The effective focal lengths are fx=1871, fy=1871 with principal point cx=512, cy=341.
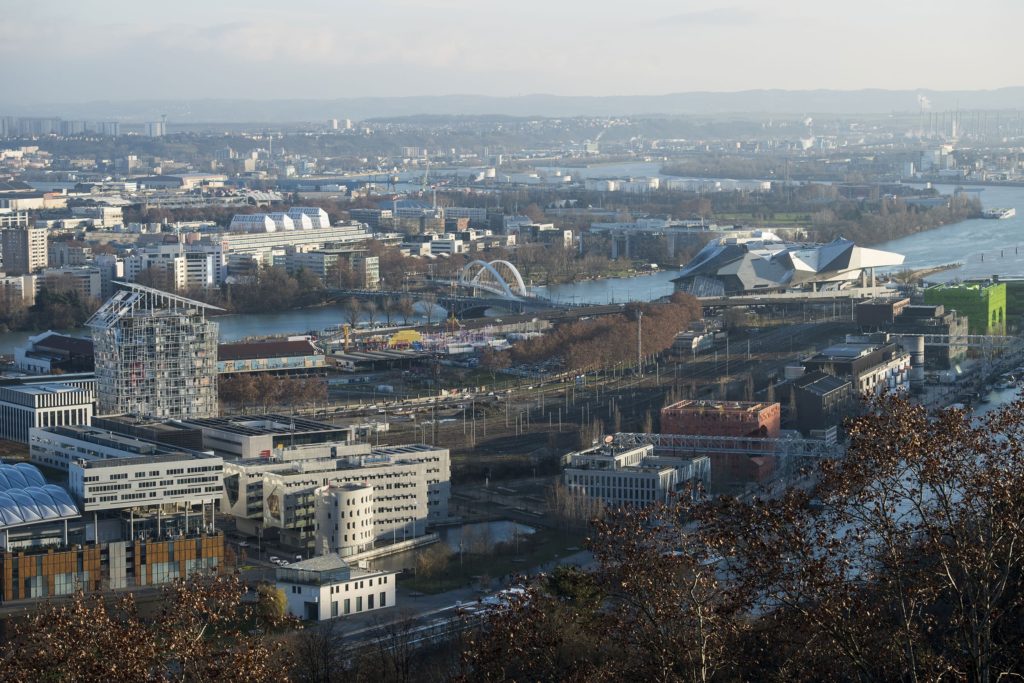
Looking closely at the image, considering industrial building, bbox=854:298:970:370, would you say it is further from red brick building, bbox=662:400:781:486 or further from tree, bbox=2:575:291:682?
tree, bbox=2:575:291:682

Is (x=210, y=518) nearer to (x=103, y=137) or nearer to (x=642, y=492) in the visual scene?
(x=642, y=492)

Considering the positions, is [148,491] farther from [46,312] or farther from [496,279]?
[496,279]

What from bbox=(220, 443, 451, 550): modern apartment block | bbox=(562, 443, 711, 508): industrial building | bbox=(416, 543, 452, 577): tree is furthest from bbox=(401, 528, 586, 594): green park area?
bbox=(562, 443, 711, 508): industrial building

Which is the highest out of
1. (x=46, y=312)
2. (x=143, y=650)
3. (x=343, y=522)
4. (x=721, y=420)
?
(x=143, y=650)

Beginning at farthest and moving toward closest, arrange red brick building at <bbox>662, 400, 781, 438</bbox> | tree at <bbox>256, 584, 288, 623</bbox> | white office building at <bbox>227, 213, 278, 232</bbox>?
white office building at <bbox>227, 213, 278, 232</bbox> → red brick building at <bbox>662, 400, 781, 438</bbox> → tree at <bbox>256, 584, 288, 623</bbox>

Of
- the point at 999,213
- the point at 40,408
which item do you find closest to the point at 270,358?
the point at 40,408

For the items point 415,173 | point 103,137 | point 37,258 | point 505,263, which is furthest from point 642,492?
point 103,137
